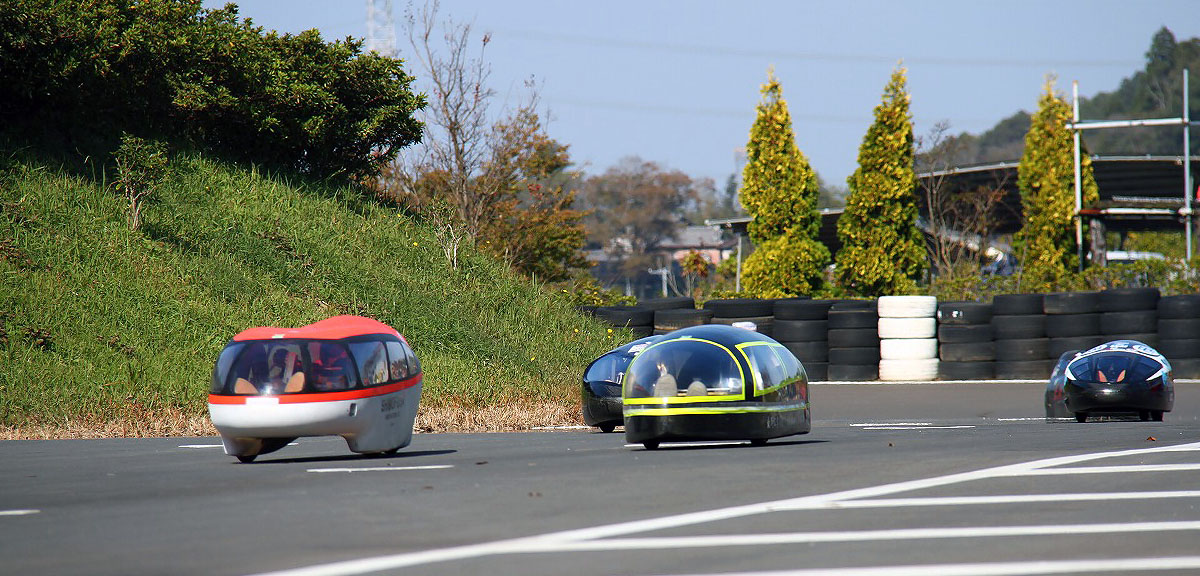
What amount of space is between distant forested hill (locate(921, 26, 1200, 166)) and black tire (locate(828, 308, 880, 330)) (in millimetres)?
88701

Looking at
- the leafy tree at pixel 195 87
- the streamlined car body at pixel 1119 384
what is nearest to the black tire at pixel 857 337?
the streamlined car body at pixel 1119 384

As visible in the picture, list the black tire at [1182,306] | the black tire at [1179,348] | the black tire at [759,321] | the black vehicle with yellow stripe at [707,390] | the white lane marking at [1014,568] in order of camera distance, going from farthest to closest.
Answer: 1. the black tire at [759,321]
2. the black tire at [1179,348]
3. the black tire at [1182,306]
4. the black vehicle with yellow stripe at [707,390]
5. the white lane marking at [1014,568]

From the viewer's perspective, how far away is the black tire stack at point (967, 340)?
87.8 feet

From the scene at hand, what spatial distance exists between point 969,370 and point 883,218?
8.80 m

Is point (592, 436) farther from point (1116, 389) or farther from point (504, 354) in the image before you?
point (1116, 389)

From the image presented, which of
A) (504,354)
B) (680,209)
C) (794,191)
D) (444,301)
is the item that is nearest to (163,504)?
(504,354)

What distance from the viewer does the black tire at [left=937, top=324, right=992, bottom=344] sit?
87.8 ft

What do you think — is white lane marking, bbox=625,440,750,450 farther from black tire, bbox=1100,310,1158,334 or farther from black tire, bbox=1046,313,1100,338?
black tire, bbox=1100,310,1158,334

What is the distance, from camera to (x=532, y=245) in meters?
33.7

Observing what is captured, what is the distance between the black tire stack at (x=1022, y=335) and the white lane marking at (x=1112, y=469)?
1696 cm

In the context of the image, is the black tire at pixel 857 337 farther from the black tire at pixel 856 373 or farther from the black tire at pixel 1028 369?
the black tire at pixel 1028 369

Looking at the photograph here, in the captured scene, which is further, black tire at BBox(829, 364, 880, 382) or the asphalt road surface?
black tire at BBox(829, 364, 880, 382)

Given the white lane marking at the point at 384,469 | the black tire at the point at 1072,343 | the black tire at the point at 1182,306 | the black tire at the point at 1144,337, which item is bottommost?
the white lane marking at the point at 384,469

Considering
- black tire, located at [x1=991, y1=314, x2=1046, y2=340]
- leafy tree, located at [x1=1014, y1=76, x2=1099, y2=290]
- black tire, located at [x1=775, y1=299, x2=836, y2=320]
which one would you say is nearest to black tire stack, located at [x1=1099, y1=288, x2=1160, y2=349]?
black tire, located at [x1=991, y1=314, x2=1046, y2=340]
